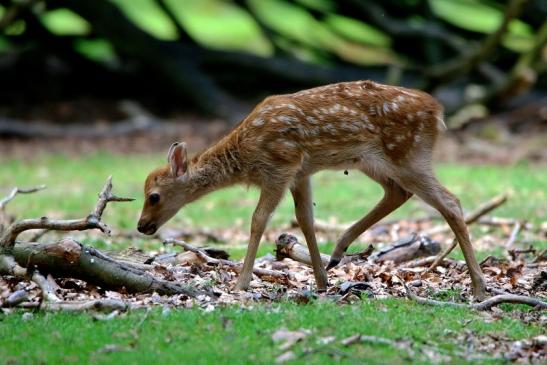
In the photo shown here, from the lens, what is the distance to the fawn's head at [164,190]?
32.5 feet

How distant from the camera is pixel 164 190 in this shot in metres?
9.91

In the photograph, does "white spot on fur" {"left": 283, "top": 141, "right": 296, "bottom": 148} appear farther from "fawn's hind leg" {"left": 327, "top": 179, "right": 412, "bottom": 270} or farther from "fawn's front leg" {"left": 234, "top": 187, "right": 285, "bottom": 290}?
"fawn's hind leg" {"left": 327, "top": 179, "right": 412, "bottom": 270}

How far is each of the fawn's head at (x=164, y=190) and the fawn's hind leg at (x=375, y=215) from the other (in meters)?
1.52

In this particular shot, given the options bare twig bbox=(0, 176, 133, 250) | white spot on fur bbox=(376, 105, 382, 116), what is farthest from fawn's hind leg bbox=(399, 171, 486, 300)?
bare twig bbox=(0, 176, 133, 250)

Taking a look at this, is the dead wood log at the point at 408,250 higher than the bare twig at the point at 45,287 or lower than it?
higher

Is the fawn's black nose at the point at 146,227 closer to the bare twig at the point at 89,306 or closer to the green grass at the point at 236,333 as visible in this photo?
the bare twig at the point at 89,306

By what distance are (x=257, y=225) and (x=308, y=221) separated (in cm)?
56

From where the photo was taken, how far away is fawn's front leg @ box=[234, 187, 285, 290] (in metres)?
8.83

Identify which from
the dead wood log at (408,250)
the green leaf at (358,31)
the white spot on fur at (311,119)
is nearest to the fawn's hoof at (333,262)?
the dead wood log at (408,250)

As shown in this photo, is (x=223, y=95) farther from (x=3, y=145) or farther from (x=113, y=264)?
(x=113, y=264)

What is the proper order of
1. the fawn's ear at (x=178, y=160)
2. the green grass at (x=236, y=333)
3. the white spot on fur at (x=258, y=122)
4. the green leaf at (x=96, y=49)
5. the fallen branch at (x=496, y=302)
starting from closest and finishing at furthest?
the green grass at (x=236, y=333) → the fallen branch at (x=496, y=302) → the white spot on fur at (x=258, y=122) → the fawn's ear at (x=178, y=160) → the green leaf at (x=96, y=49)

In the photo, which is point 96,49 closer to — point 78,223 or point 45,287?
point 45,287

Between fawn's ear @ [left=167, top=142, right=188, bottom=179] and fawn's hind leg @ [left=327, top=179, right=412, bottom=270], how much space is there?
1.61m

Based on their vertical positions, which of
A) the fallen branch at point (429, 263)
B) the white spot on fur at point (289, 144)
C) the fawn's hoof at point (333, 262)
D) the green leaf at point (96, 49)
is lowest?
the fawn's hoof at point (333, 262)
